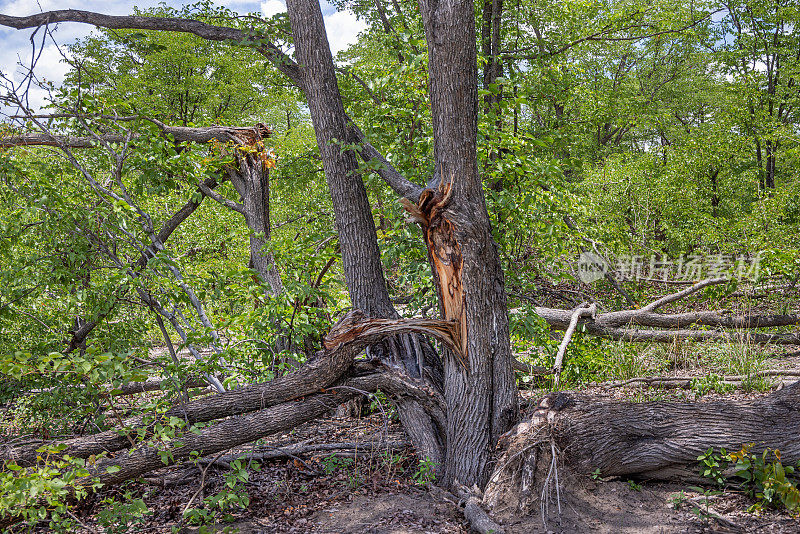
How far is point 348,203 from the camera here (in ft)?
16.0

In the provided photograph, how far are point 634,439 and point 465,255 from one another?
6.44ft

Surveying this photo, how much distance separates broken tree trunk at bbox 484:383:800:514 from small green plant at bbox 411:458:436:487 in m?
0.62

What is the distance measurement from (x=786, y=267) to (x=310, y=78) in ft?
25.8

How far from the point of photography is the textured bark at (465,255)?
386 cm

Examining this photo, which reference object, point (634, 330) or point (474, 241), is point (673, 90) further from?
point (474, 241)

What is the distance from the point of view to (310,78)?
485 centimetres

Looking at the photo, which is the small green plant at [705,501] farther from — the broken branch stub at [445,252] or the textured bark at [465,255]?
the broken branch stub at [445,252]

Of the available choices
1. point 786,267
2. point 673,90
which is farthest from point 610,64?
point 786,267

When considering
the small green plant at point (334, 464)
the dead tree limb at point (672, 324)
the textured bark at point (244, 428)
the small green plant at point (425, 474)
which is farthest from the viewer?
the dead tree limb at point (672, 324)

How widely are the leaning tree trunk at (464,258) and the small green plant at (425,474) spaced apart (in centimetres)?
14

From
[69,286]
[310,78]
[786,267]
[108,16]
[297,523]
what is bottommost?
[297,523]

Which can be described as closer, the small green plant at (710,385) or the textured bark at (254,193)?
the small green plant at (710,385)

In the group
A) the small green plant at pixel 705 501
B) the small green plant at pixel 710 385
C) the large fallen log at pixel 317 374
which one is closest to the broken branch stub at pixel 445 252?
the large fallen log at pixel 317 374

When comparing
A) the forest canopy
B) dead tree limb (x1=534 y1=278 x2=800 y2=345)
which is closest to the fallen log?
the forest canopy
